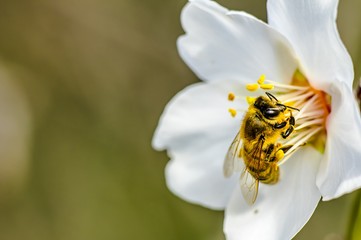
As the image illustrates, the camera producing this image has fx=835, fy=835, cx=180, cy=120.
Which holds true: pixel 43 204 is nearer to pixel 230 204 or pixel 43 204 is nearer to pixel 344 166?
pixel 230 204

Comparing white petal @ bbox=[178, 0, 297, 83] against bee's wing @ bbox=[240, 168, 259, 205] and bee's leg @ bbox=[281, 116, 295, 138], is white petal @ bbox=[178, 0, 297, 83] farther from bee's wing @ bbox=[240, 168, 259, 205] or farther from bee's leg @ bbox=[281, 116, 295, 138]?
bee's wing @ bbox=[240, 168, 259, 205]

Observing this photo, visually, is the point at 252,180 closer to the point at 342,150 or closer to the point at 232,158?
the point at 232,158

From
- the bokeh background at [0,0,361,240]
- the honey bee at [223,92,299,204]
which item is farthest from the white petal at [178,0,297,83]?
the bokeh background at [0,0,361,240]

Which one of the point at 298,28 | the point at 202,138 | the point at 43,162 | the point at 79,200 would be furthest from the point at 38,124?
the point at 298,28

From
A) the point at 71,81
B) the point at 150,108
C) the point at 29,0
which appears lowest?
the point at 150,108

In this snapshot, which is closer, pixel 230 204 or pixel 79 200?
pixel 230 204

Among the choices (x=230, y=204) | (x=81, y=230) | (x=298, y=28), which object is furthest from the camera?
(x=81, y=230)
